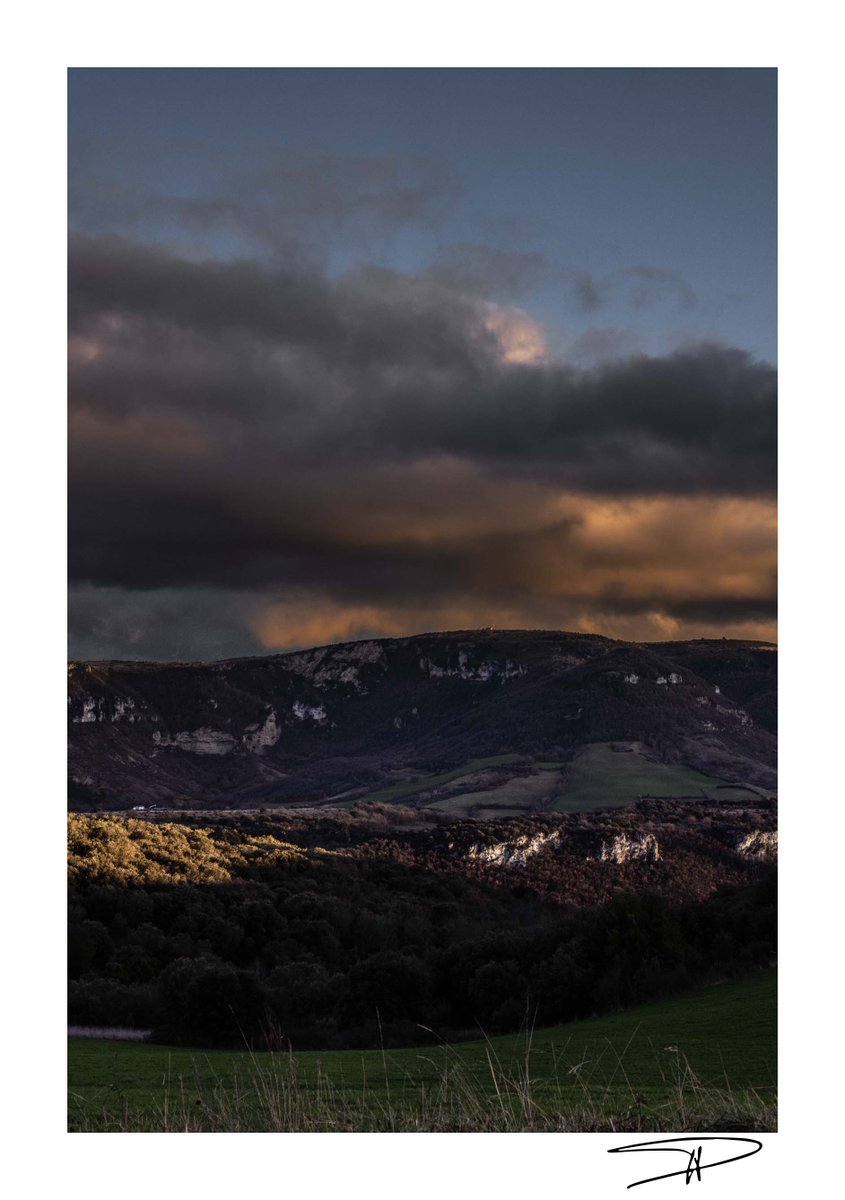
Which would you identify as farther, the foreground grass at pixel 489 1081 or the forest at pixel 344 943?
the forest at pixel 344 943

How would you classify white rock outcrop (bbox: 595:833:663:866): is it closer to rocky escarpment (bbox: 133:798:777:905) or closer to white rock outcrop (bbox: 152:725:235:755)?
rocky escarpment (bbox: 133:798:777:905)

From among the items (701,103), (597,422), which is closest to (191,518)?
(597,422)
